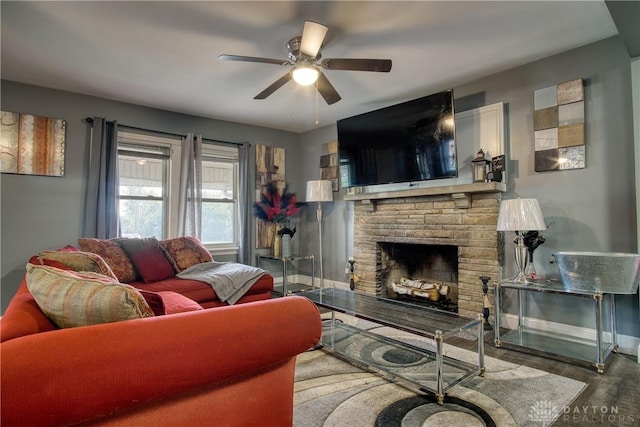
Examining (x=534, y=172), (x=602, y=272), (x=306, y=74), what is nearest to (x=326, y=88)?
(x=306, y=74)

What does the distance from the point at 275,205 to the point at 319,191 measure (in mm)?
890

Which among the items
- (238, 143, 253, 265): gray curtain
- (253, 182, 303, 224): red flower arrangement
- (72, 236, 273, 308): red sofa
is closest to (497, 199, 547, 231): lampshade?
(72, 236, 273, 308): red sofa

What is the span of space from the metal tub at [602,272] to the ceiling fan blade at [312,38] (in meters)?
2.29

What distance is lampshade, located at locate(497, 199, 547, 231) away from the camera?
8.79ft

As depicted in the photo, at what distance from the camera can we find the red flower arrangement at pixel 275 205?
511cm

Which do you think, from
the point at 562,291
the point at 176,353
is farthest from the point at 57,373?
the point at 562,291

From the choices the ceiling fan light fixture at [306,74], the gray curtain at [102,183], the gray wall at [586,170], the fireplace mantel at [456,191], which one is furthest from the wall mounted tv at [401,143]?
the gray curtain at [102,183]

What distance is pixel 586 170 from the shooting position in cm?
284

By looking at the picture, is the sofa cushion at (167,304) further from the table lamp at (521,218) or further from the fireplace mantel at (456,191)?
the fireplace mantel at (456,191)

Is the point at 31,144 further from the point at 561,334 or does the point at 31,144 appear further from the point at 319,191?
the point at 561,334

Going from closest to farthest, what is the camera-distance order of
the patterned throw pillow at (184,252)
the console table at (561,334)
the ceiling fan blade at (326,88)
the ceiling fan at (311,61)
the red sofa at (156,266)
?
1. the ceiling fan at (311,61)
2. the console table at (561,334)
3. the ceiling fan blade at (326,88)
4. the red sofa at (156,266)
5. the patterned throw pillow at (184,252)

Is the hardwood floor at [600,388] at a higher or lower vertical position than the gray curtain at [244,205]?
lower

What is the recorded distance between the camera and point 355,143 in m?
4.22

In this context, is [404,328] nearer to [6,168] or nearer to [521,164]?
[521,164]
